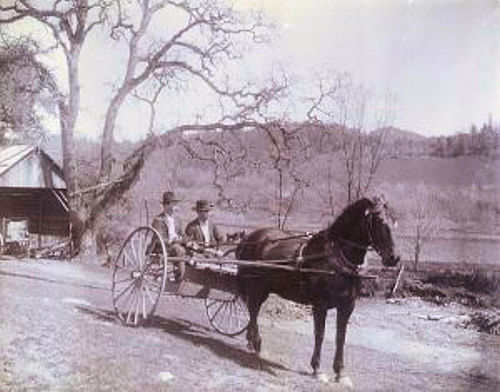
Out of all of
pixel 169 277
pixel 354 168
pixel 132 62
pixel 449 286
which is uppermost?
pixel 132 62

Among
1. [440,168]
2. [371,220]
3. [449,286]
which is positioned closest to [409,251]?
[449,286]

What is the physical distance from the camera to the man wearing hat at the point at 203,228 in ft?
17.5

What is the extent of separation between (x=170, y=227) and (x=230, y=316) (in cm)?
92

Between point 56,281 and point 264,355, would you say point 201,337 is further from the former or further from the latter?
point 56,281

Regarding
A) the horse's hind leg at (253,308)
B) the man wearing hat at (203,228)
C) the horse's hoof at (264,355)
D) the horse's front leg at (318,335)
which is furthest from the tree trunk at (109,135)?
the horse's front leg at (318,335)

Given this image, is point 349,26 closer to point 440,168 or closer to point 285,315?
point 285,315

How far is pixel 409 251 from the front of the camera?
1416cm

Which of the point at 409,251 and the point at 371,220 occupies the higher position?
the point at 371,220

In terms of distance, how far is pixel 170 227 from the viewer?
542 cm

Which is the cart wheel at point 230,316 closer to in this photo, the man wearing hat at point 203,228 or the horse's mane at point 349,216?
the man wearing hat at point 203,228

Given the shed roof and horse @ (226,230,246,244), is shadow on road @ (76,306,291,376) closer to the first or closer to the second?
horse @ (226,230,246,244)

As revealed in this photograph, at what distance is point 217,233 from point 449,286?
7.22 metres

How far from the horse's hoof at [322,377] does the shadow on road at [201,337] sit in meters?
0.27

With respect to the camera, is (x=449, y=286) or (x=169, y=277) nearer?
(x=169, y=277)
